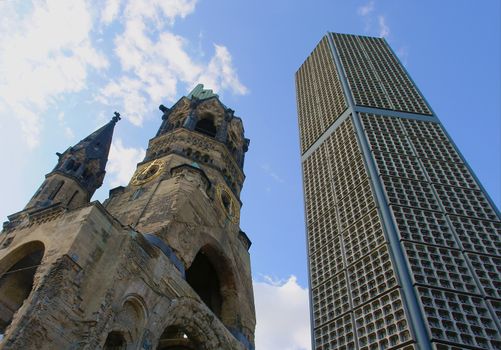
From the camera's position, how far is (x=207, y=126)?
29719 millimetres

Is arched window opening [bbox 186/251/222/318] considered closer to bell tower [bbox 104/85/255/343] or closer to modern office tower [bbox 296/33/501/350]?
bell tower [bbox 104/85/255/343]

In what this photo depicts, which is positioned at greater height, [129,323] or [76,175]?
[76,175]

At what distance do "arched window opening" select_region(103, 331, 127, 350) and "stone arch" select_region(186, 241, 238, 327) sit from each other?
663 cm

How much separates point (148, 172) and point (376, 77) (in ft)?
39.8

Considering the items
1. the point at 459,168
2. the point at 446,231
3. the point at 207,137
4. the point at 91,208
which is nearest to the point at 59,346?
the point at 91,208

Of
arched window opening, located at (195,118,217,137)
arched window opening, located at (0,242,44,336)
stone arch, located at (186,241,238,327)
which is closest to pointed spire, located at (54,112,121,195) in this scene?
arched window opening, located at (195,118,217,137)

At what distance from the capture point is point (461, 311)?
715 cm

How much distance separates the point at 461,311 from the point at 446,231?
2.17 m

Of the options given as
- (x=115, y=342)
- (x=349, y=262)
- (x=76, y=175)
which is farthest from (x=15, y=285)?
(x=349, y=262)

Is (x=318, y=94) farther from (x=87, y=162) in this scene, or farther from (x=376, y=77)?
(x=87, y=162)

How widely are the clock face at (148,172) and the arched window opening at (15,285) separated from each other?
7.35m

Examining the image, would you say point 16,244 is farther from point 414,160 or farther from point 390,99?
point 390,99

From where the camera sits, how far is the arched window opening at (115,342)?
10.8 metres

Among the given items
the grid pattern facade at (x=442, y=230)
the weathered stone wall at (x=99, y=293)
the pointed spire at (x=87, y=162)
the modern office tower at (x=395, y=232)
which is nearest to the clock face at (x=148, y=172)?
the pointed spire at (x=87, y=162)
